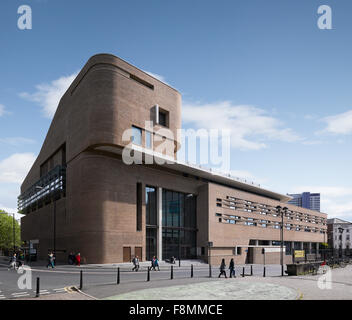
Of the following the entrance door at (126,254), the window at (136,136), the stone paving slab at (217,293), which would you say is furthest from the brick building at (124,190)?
the stone paving slab at (217,293)

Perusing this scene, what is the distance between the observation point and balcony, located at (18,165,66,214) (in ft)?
164

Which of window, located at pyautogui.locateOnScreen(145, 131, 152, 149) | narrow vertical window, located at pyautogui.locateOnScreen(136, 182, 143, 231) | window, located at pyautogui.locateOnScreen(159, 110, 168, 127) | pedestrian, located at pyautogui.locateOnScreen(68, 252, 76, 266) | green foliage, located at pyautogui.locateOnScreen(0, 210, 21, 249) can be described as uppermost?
window, located at pyautogui.locateOnScreen(159, 110, 168, 127)

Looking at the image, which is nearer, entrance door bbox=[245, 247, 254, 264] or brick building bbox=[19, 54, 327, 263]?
brick building bbox=[19, 54, 327, 263]

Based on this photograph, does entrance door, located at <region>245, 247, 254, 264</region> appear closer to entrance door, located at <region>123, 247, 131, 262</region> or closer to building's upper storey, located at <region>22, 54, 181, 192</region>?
building's upper storey, located at <region>22, 54, 181, 192</region>

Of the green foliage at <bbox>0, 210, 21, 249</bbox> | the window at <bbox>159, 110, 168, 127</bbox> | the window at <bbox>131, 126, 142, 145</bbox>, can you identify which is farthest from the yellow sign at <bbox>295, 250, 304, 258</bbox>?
the green foliage at <bbox>0, 210, 21, 249</bbox>

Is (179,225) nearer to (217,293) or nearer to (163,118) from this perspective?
(163,118)

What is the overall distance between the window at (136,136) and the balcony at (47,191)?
12900 millimetres

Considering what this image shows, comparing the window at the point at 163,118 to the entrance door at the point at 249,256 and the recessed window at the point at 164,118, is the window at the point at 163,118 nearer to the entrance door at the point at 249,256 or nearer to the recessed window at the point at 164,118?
the recessed window at the point at 164,118

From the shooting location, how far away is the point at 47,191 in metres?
57.4

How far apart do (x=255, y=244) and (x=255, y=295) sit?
5256 centimetres

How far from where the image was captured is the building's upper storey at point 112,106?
40812 mm
